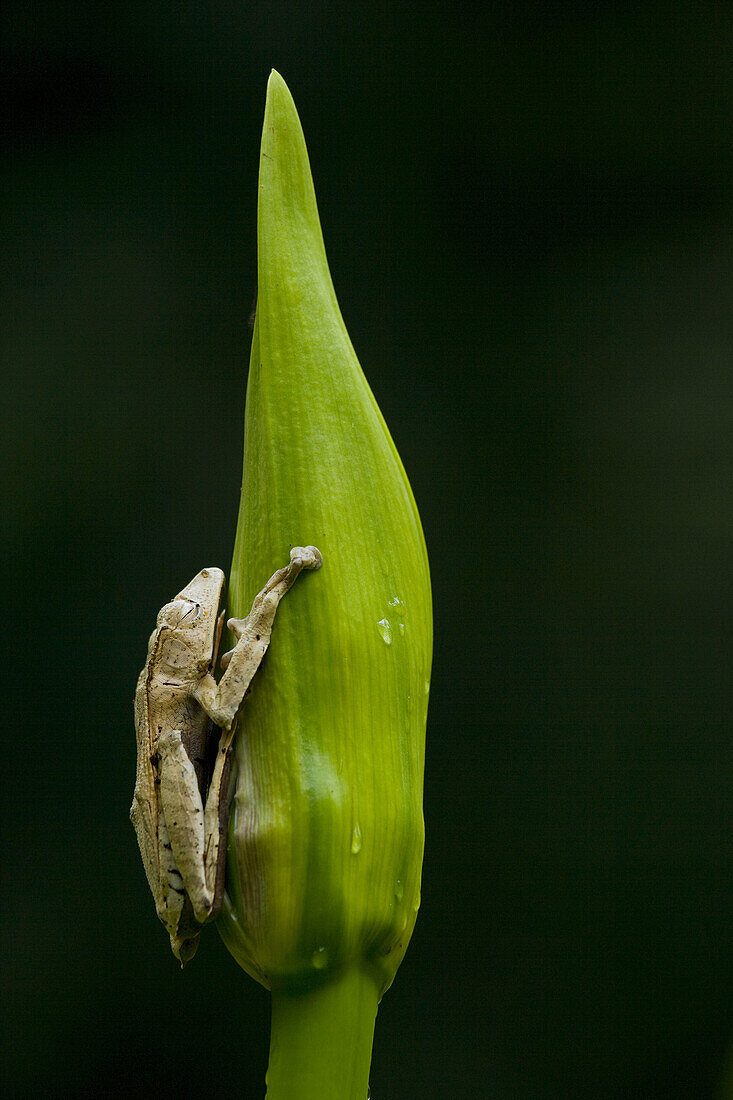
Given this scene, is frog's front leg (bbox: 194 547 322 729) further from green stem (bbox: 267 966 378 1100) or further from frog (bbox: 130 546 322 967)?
green stem (bbox: 267 966 378 1100)

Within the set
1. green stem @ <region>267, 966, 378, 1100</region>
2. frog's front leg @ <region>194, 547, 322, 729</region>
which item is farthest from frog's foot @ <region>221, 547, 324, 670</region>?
green stem @ <region>267, 966, 378, 1100</region>

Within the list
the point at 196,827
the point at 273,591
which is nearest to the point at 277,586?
the point at 273,591

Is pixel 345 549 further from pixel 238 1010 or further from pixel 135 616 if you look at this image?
pixel 238 1010

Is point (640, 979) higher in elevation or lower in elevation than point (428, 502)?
lower

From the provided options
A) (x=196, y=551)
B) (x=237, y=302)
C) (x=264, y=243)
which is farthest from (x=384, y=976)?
(x=237, y=302)

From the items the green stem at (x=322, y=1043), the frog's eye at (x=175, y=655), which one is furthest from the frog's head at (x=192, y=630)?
the green stem at (x=322, y=1043)

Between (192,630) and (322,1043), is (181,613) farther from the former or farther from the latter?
(322,1043)
